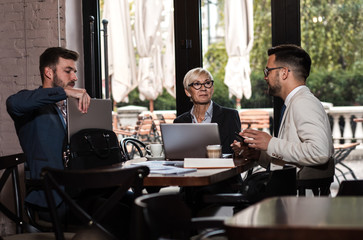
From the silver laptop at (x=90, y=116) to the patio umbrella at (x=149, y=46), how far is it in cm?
132

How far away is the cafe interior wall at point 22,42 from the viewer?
4.33 meters

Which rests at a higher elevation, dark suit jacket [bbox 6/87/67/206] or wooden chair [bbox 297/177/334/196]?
dark suit jacket [bbox 6/87/67/206]

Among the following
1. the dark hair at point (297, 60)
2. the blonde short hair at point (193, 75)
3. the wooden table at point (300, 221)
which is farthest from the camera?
the blonde short hair at point (193, 75)

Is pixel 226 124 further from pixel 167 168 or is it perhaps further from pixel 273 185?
pixel 273 185

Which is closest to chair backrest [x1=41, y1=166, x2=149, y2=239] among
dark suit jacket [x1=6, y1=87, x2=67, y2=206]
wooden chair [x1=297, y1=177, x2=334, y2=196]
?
dark suit jacket [x1=6, y1=87, x2=67, y2=206]

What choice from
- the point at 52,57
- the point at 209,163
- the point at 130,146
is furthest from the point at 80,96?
the point at 130,146

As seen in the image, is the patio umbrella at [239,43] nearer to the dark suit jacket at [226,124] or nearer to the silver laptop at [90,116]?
the dark suit jacket at [226,124]

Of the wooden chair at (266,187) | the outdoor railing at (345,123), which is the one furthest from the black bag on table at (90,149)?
the outdoor railing at (345,123)

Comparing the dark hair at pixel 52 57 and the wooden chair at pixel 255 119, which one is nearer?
the dark hair at pixel 52 57

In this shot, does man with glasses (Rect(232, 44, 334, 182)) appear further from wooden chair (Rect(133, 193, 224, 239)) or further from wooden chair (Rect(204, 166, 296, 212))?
wooden chair (Rect(133, 193, 224, 239))

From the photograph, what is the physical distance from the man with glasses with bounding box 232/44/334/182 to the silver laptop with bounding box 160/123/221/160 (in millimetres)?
217

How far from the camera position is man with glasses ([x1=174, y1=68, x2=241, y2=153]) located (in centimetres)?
384

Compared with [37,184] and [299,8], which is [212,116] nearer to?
[299,8]

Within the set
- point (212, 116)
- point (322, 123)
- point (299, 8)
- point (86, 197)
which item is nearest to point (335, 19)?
point (299, 8)
